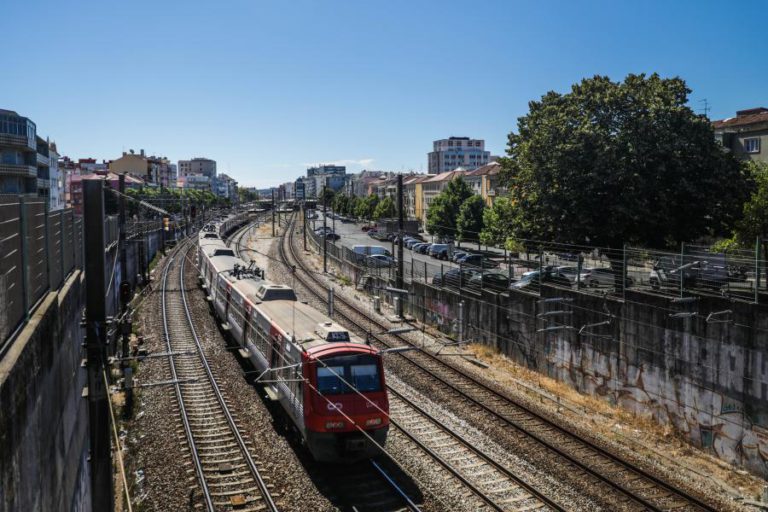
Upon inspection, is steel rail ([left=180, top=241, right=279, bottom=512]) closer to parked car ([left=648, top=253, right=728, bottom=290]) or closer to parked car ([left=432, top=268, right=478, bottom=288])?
parked car ([left=432, top=268, right=478, bottom=288])

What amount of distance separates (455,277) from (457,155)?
15334 cm

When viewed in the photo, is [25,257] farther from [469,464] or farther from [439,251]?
[439,251]

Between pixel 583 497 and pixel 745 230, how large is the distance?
18.0 metres

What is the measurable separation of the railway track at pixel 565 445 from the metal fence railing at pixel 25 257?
11.4m

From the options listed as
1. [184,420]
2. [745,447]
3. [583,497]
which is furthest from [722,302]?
[184,420]

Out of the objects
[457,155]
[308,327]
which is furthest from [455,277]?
[457,155]

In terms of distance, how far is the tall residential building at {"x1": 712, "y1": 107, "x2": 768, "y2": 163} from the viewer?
41.3 metres

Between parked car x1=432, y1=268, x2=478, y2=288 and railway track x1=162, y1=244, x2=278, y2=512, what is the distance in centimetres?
1192

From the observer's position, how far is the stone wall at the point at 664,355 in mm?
15516

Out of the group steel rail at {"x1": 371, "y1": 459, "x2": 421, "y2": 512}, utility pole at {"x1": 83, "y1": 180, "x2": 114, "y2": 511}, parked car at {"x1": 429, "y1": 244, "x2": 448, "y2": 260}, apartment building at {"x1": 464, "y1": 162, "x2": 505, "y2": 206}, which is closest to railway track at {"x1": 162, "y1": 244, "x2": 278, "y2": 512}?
steel rail at {"x1": 371, "y1": 459, "x2": 421, "y2": 512}

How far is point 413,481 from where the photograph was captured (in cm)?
1356

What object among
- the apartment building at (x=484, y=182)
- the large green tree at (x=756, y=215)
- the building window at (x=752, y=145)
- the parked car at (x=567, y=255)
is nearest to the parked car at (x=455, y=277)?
the parked car at (x=567, y=255)

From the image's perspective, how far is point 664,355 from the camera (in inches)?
711

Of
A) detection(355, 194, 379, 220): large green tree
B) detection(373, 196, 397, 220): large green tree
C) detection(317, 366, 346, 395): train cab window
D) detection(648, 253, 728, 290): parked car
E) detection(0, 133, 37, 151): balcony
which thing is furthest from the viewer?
detection(355, 194, 379, 220): large green tree
